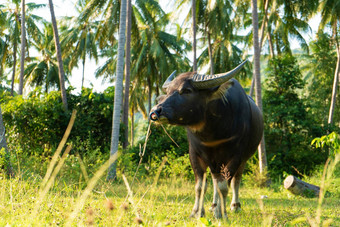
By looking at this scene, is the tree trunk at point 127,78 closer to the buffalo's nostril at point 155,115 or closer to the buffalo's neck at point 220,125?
the buffalo's neck at point 220,125

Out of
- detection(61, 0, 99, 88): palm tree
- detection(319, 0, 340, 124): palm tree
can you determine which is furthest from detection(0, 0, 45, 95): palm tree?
detection(319, 0, 340, 124): palm tree

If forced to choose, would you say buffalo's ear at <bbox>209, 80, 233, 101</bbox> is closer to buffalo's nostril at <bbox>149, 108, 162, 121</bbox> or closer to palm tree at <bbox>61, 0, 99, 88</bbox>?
buffalo's nostril at <bbox>149, 108, 162, 121</bbox>

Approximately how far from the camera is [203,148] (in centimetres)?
448

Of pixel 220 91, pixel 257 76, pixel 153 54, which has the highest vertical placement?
pixel 153 54

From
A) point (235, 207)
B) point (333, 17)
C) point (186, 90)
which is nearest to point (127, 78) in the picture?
point (235, 207)

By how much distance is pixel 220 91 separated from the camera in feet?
13.8

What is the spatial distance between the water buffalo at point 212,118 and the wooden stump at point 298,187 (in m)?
4.34

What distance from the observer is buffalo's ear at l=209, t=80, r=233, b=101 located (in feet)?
13.5

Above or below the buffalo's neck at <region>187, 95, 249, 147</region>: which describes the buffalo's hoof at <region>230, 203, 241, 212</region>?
below

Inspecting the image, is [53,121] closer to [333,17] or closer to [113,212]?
[113,212]

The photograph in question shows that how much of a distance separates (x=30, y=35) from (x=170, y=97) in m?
25.3

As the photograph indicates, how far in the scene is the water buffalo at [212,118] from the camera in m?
3.91

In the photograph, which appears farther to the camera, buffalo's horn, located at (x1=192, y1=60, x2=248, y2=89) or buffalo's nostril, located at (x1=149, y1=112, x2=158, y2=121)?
buffalo's horn, located at (x1=192, y1=60, x2=248, y2=89)

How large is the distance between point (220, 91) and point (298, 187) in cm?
582
